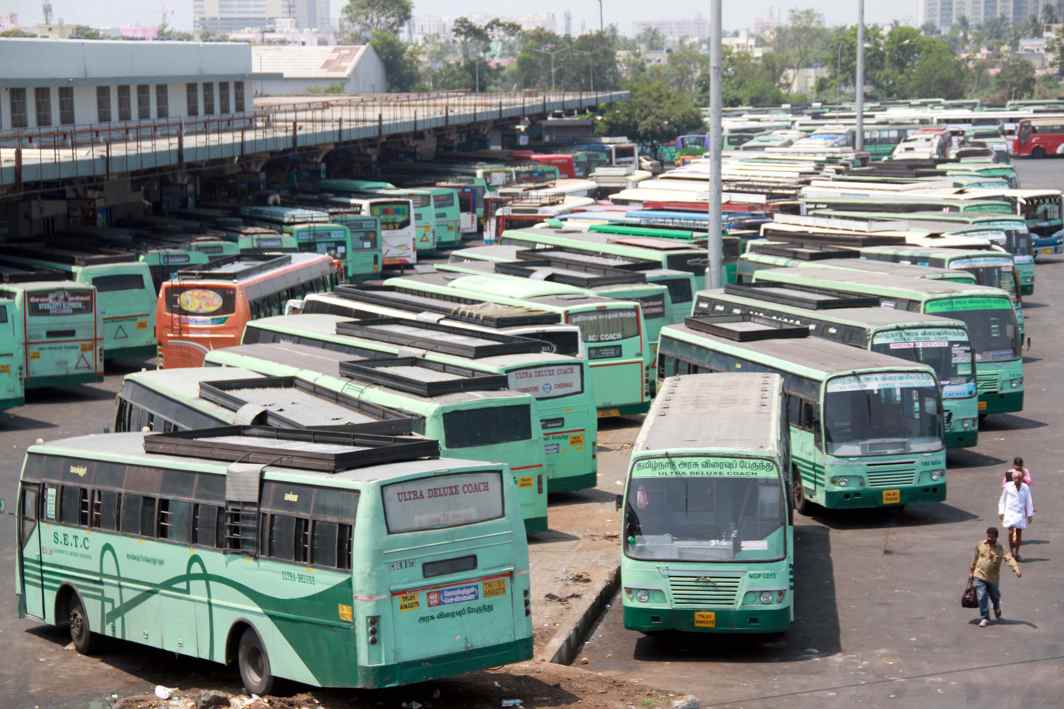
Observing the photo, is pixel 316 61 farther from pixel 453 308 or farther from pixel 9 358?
pixel 453 308

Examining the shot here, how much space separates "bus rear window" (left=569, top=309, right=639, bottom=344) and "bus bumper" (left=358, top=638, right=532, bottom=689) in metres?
14.6

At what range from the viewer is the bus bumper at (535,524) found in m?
21.3

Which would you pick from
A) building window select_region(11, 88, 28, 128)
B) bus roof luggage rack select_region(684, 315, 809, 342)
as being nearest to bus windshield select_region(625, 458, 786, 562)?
bus roof luggage rack select_region(684, 315, 809, 342)

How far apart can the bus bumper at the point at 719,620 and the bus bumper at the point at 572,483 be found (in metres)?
6.84

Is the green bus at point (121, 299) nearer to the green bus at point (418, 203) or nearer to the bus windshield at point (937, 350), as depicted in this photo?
the bus windshield at point (937, 350)

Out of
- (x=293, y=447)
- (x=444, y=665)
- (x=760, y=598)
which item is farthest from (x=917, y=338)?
(x=444, y=665)

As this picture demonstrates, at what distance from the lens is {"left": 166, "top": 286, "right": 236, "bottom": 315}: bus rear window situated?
33.9m

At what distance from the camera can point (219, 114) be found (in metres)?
72.6

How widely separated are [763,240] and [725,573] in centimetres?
2604

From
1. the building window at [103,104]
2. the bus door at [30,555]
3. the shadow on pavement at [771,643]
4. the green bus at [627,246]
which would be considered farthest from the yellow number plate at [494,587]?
the building window at [103,104]

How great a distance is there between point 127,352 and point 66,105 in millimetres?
27411

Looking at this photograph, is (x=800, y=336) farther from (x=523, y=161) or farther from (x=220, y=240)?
(x=523, y=161)

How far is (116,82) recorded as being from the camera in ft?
210

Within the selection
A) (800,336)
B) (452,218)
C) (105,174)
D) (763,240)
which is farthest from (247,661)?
(452,218)
